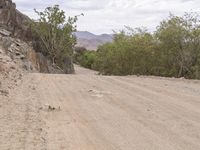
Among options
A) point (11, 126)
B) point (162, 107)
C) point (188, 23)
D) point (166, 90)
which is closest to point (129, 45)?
point (188, 23)

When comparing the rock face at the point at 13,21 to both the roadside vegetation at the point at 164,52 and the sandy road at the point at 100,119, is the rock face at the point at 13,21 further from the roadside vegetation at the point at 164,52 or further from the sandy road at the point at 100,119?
the sandy road at the point at 100,119

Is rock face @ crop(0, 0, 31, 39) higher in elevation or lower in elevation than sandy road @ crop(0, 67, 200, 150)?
higher

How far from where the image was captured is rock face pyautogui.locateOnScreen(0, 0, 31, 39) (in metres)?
49.3

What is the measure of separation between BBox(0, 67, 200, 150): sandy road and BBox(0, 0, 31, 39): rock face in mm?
32241

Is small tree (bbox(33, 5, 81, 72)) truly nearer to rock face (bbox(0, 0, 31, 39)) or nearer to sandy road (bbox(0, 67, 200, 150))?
rock face (bbox(0, 0, 31, 39))

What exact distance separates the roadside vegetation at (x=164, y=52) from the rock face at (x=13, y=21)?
473 inches

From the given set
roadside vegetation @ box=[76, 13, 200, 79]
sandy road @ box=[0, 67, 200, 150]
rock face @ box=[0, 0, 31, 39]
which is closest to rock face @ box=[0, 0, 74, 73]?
rock face @ box=[0, 0, 31, 39]

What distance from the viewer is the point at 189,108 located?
44.4 ft

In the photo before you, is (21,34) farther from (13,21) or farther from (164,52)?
(164,52)

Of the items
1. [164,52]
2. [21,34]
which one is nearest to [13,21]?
[21,34]

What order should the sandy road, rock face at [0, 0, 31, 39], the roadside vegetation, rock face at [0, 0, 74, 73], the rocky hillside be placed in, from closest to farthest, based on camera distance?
the sandy road → the roadside vegetation → the rocky hillside → rock face at [0, 0, 74, 73] → rock face at [0, 0, 31, 39]

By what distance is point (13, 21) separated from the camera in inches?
1998

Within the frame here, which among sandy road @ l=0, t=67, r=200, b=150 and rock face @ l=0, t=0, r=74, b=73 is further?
rock face @ l=0, t=0, r=74, b=73

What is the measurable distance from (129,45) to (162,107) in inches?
1075
